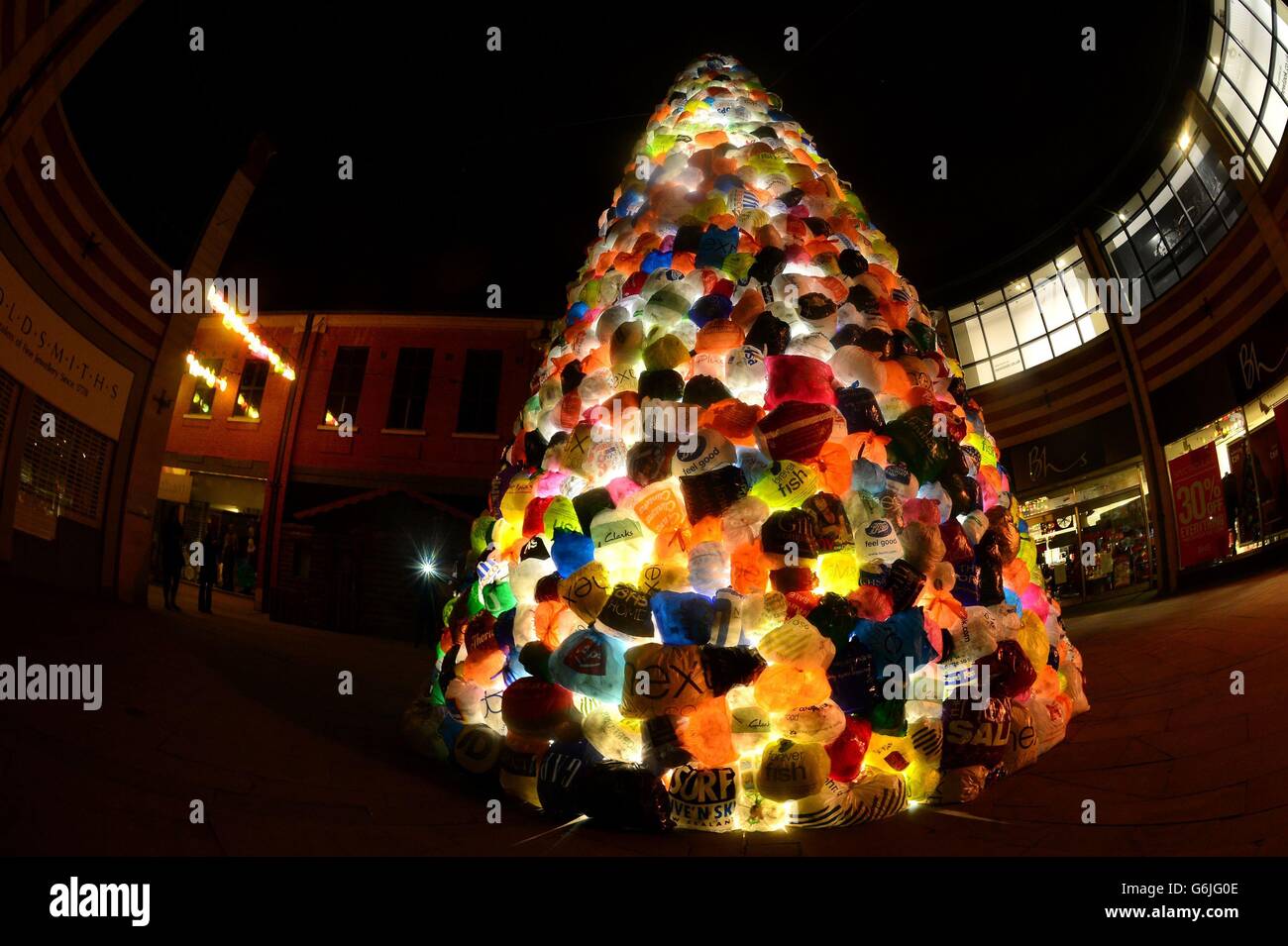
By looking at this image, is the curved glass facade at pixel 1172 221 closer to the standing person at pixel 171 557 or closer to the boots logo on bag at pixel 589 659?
the boots logo on bag at pixel 589 659

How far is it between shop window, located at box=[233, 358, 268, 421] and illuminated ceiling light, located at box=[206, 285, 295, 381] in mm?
382

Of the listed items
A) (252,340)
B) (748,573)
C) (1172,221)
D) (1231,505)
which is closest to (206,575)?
(252,340)

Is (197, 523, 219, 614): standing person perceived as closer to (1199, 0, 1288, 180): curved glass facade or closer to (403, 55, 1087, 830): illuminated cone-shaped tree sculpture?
(403, 55, 1087, 830): illuminated cone-shaped tree sculpture

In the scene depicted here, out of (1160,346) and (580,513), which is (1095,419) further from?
(580,513)

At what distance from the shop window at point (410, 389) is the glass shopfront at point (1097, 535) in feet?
40.8

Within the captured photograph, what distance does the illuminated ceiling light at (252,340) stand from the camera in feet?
38.9

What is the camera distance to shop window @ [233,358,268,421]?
14.0 m

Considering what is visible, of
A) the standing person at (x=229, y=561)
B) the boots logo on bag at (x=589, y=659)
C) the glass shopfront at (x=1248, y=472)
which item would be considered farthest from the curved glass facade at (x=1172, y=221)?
the standing person at (x=229, y=561)

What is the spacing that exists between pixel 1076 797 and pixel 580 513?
92.1 inches

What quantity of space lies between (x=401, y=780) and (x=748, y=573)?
183cm

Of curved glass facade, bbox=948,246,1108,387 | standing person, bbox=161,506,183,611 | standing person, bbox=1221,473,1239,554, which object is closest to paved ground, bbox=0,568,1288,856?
standing person, bbox=161,506,183,611

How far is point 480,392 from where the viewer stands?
1355 centimetres

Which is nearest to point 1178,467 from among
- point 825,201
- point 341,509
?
point 825,201

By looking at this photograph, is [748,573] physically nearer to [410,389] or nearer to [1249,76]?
[1249,76]
